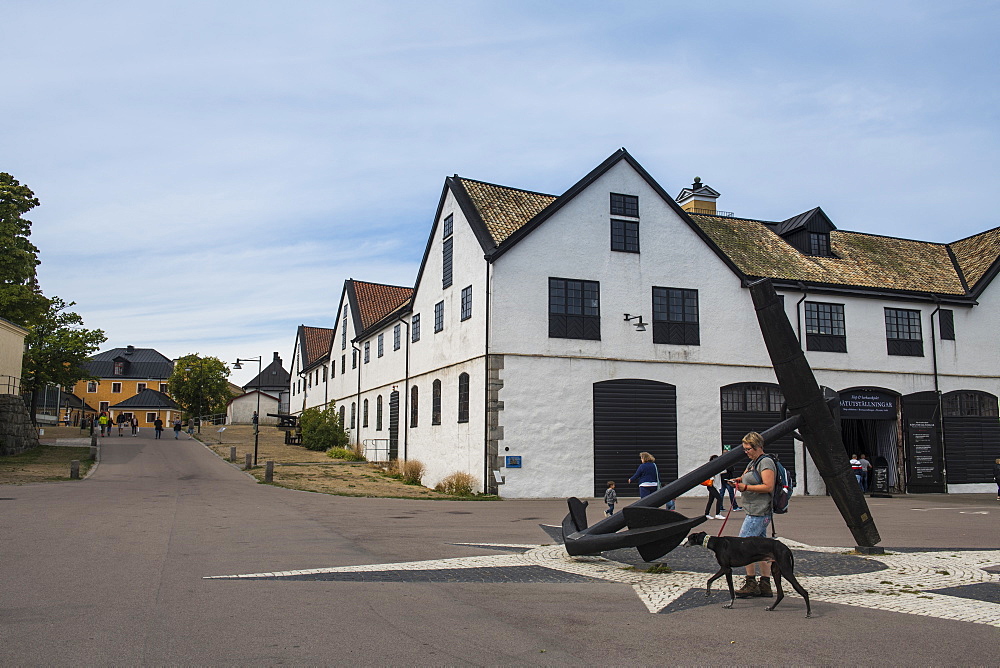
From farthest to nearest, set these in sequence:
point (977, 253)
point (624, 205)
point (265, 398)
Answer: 1. point (265, 398)
2. point (977, 253)
3. point (624, 205)

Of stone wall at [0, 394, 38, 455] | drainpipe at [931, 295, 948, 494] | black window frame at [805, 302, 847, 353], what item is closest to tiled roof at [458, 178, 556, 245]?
black window frame at [805, 302, 847, 353]

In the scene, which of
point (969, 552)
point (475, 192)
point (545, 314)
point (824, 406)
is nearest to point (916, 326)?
point (545, 314)

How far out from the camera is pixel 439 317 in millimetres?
30094

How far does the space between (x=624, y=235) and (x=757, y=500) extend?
18838 millimetres

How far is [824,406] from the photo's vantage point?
10.9 m

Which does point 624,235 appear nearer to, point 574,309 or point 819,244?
point 574,309

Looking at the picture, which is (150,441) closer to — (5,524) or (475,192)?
(475,192)

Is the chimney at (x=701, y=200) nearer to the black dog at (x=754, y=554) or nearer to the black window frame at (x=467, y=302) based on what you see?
the black window frame at (x=467, y=302)

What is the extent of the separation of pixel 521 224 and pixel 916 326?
16653 mm

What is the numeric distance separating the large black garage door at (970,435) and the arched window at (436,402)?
768 inches

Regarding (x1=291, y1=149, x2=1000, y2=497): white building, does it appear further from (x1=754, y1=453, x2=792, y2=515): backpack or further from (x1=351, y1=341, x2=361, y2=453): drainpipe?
(x1=754, y1=453, x2=792, y2=515): backpack

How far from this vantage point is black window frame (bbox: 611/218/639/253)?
2686cm

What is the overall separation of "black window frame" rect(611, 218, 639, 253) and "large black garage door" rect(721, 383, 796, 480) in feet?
19.5

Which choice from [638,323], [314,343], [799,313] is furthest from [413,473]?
[314,343]
